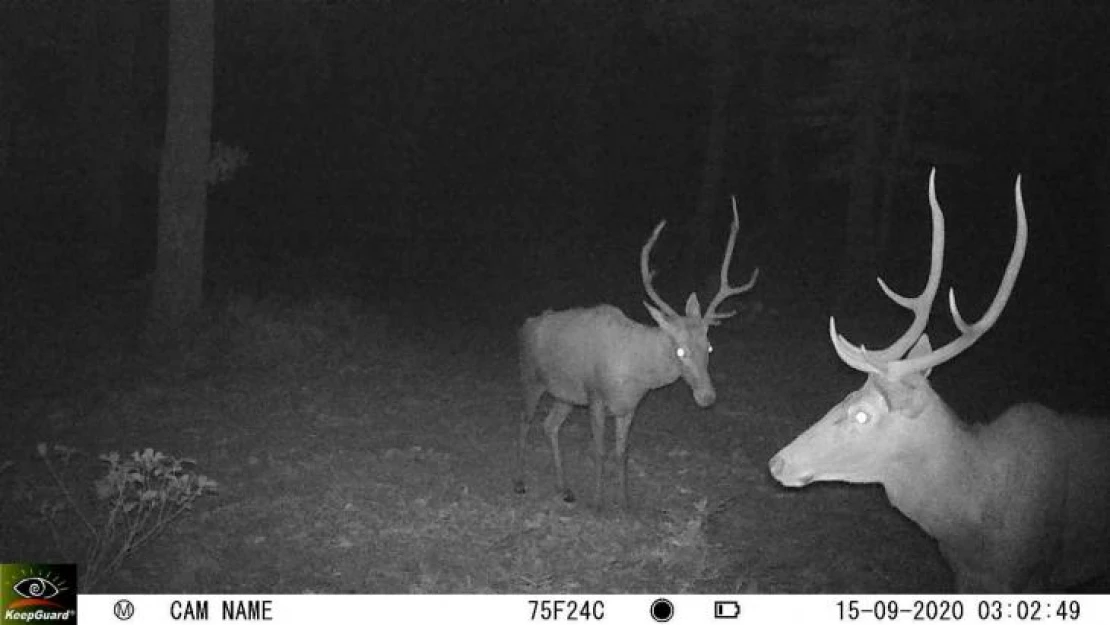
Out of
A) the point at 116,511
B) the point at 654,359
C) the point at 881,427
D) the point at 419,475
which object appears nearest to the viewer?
the point at 881,427

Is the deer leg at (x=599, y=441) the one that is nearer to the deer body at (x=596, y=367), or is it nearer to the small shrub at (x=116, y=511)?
the deer body at (x=596, y=367)

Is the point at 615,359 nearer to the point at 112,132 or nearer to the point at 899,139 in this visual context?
the point at 899,139

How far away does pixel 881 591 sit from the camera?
635cm

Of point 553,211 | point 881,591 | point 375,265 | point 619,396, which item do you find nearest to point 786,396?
point 619,396

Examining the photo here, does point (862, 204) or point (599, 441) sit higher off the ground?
point (862, 204)

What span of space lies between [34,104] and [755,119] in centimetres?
2431

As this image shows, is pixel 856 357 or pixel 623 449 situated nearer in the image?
pixel 856 357

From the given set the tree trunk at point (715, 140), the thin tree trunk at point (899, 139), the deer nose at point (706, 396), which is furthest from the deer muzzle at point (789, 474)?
the tree trunk at point (715, 140)

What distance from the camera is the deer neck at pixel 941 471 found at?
4930 mm

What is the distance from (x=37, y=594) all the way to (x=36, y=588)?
52 millimetres

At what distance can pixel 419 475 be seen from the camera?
825 centimetres

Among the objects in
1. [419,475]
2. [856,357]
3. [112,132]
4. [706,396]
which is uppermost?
[112,132]

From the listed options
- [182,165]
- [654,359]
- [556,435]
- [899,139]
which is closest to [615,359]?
[654,359]
